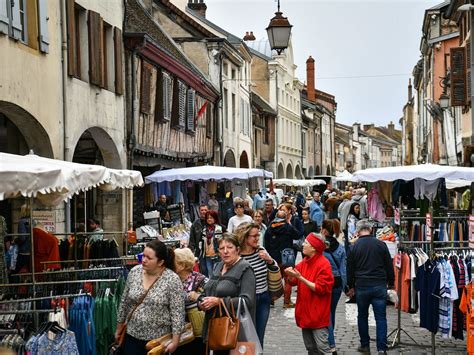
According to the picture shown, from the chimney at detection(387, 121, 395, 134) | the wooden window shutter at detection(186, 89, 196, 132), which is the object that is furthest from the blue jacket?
the chimney at detection(387, 121, 395, 134)

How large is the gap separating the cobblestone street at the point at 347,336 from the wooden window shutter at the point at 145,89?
846 centimetres

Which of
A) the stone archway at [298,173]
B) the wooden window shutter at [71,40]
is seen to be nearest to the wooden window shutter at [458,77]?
the wooden window shutter at [71,40]

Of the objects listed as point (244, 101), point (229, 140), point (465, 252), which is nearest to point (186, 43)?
point (229, 140)

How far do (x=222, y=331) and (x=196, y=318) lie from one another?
0.42m

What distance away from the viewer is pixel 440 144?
37.8 metres

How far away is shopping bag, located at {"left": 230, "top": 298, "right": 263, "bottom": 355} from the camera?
24.0 ft

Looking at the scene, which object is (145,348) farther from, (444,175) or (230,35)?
(230,35)

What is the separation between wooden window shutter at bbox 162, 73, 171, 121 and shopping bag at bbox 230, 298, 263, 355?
15706mm

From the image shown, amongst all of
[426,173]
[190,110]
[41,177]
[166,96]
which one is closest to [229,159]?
[190,110]

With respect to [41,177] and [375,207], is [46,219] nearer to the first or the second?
[375,207]

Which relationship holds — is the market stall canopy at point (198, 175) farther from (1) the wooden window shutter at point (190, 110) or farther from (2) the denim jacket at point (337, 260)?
(2) the denim jacket at point (337, 260)

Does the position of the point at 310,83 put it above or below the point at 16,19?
above

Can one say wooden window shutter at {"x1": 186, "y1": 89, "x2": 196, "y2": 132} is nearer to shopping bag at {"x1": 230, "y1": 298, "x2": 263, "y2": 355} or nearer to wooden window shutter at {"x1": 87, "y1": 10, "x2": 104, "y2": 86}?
wooden window shutter at {"x1": 87, "y1": 10, "x2": 104, "y2": 86}

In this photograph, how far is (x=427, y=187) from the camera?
1369 centimetres
